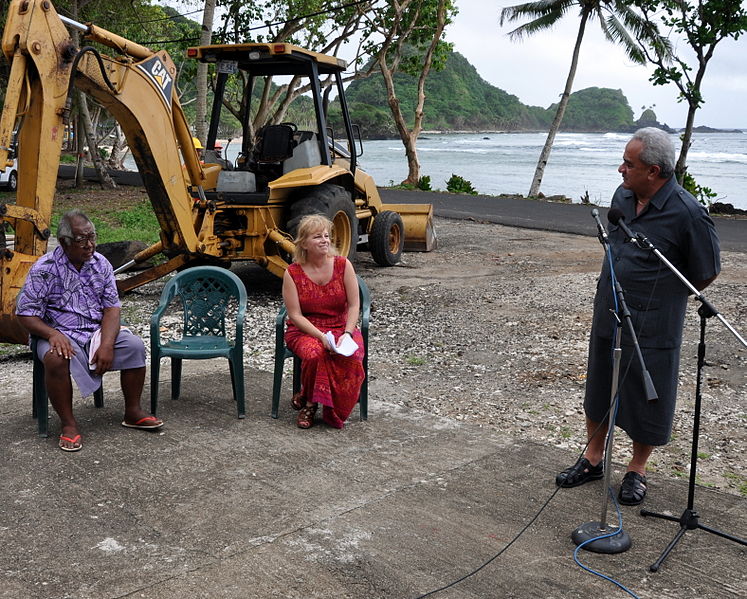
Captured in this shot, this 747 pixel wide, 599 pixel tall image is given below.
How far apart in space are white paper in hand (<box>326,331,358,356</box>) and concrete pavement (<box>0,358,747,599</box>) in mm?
502

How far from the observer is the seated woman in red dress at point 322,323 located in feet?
17.0

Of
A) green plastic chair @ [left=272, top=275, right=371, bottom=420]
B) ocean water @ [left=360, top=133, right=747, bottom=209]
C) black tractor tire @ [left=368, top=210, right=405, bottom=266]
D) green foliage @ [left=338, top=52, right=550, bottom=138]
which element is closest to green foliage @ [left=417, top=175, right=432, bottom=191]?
ocean water @ [left=360, top=133, right=747, bottom=209]

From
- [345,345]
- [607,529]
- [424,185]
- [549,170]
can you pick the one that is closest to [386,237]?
[345,345]

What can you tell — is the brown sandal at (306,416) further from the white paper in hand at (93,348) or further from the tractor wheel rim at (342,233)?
the tractor wheel rim at (342,233)

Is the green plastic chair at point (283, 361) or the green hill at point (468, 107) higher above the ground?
the green hill at point (468, 107)

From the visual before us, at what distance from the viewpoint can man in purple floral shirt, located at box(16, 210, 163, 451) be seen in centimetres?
475

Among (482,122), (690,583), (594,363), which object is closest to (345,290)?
(594,363)

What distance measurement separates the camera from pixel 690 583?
11.4ft

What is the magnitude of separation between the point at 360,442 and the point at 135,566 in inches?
69.9

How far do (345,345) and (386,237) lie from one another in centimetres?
682

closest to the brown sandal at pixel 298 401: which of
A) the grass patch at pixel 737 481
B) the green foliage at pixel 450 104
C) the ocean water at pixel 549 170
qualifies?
the grass patch at pixel 737 481

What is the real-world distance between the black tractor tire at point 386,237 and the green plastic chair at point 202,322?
593 centimetres

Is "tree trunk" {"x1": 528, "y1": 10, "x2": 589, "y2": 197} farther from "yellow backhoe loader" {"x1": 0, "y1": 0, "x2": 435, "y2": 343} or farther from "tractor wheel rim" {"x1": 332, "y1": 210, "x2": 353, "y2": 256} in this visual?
"tractor wheel rim" {"x1": 332, "y1": 210, "x2": 353, "y2": 256}

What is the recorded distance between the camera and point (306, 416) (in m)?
5.22
